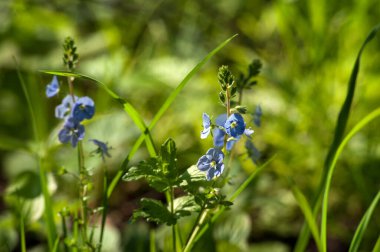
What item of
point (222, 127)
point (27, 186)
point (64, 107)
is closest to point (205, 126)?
point (222, 127)

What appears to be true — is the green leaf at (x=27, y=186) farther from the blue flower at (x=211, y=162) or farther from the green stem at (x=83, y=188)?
the blue flower at (x=211, y=162)

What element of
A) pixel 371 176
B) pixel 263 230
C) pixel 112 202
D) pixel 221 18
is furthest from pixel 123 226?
pixel 221 18

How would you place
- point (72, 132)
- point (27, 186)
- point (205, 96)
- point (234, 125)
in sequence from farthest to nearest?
point (205, 96) < point (27, 186) < point (72, 132) < point (234, 125)

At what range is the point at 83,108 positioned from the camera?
4.61 ft

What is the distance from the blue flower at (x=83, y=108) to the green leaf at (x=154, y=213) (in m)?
0.24

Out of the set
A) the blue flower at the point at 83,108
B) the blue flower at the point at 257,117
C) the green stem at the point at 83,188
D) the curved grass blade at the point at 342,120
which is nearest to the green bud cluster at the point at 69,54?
the blue flower at the point at 83,108

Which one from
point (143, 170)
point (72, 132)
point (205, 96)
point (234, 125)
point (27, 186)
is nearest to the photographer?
point (234, 125)

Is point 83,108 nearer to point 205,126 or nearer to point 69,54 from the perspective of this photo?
point 69,54

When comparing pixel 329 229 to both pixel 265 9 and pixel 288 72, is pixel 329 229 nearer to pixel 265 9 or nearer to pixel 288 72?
pixel 288 72

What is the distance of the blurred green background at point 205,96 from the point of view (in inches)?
91.2

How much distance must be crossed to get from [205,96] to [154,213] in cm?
156

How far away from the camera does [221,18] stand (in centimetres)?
358

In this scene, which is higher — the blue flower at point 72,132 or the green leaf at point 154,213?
the blue flower at point 72,132

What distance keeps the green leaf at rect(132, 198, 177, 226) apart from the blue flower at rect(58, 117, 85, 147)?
22 cm
